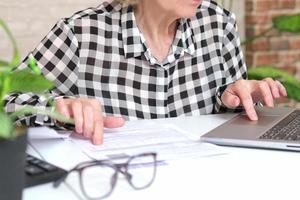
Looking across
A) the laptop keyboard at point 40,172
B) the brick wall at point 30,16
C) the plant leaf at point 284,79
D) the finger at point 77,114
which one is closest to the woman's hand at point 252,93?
the plant leaf at point 284,79

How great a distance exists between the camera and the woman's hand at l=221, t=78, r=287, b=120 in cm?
125

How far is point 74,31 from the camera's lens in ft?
4.72

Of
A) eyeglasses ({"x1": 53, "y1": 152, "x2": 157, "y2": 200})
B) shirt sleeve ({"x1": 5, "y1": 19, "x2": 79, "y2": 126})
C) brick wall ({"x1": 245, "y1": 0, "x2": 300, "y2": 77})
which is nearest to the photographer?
eyeglasses ({"x1": 53, "y1": 152, "x2": 157, "y2": 200})

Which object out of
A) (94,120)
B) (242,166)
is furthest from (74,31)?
(242,166)

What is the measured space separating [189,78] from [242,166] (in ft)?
2.07

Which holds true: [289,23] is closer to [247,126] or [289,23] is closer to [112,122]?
[247,126]

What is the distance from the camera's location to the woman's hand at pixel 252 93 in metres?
1.25

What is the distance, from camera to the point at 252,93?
131 cm

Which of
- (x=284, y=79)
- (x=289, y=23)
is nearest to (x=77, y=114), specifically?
(x=284, y=79)

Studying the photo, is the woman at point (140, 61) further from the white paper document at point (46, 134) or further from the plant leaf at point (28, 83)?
the plant leaf at point (28, 83)

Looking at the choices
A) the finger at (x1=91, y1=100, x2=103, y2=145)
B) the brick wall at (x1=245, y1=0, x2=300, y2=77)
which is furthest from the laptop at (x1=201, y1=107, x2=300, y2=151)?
the brick wall at (x1=245, y1=0, x2=300, y2=77)

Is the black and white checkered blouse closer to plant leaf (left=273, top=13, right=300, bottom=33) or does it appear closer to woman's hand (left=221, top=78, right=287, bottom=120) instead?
woman's hand (left=221, top=78, right=287, bottom=120)

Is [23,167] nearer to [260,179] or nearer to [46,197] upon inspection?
[46,197]

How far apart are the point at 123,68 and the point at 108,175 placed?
71 cm
